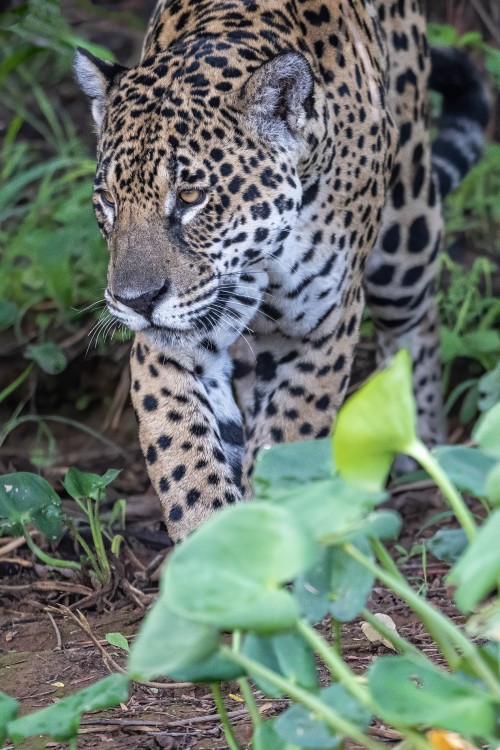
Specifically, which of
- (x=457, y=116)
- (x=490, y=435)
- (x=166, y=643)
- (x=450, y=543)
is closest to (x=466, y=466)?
(x=490, y=435)

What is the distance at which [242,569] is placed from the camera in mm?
1948

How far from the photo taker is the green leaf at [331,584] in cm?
227

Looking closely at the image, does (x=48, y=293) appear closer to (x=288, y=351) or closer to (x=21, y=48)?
(x=21, y=48)

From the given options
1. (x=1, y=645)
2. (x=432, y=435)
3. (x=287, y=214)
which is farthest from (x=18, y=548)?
(x=432, y=435)

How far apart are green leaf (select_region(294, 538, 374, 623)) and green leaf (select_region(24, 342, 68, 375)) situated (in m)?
3.76

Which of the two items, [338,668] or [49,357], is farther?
[49,357]

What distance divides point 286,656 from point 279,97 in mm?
2340

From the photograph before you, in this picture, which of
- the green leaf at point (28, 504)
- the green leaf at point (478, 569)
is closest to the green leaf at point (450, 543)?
the green leaf at point (478, 569)

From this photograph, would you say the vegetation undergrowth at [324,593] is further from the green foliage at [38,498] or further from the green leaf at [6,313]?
the green leaf at [6,313]

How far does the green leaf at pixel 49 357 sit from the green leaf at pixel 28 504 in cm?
187

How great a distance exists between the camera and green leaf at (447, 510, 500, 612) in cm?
186

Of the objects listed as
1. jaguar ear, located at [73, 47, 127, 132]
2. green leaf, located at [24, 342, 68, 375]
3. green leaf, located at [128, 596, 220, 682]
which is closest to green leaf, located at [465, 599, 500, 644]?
green leaf, located at [128, 596, 220, 682]

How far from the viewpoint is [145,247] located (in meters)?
3.82

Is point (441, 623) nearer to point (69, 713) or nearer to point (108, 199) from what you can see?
point (69, 713)
